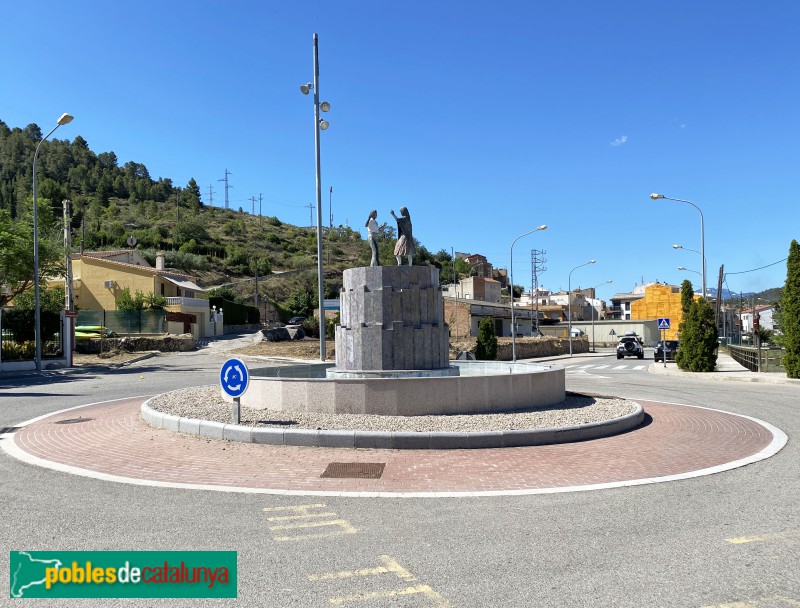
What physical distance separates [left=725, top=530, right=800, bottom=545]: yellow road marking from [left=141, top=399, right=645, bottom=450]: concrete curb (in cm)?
413

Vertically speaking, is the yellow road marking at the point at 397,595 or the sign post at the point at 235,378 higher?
the sign post at the point at 235,378

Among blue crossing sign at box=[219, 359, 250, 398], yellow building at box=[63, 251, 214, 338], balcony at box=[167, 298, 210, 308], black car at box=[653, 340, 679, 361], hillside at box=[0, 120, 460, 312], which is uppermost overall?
hillside at box=[0, 120, 460, 312]

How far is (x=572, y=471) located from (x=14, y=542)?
19.0ft

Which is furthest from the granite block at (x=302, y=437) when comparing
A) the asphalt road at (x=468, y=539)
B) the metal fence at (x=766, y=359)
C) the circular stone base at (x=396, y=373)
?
the metal fence at (x=766, y=359)

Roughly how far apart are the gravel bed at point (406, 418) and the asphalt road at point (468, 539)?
299cm

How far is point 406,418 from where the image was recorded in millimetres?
9867

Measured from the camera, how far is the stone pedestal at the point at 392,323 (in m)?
12.8

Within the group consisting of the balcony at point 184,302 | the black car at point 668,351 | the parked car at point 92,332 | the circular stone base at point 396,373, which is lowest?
the black car at point 668,351

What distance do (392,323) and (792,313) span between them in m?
16.7

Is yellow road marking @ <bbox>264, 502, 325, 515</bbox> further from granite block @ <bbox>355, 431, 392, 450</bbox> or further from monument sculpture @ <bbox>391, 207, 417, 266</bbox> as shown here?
monument sculpture @ <bbox>391, 207, 417, 266</bbox>

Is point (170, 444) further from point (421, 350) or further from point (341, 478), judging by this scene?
point (421, 350)

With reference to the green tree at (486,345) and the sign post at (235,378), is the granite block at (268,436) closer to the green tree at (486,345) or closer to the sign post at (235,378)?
the sign post at (235,378)

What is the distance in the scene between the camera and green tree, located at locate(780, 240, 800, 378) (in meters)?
21.2

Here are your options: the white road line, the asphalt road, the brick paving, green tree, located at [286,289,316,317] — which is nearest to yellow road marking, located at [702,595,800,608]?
the asphalt road
